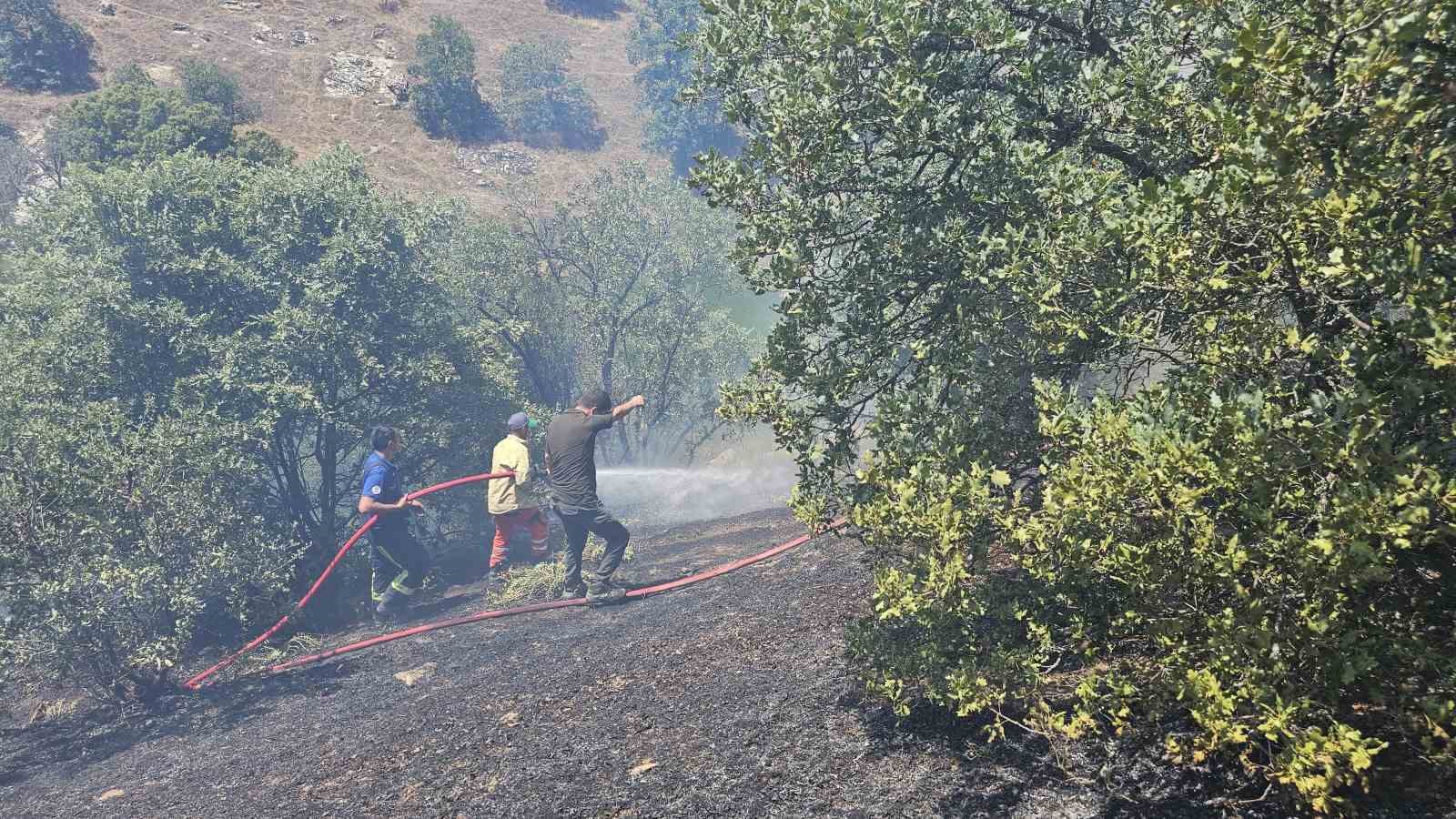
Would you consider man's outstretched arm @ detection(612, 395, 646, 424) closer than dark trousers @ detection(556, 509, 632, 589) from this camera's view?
Yes

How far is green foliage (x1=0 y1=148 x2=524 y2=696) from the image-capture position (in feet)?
37.3

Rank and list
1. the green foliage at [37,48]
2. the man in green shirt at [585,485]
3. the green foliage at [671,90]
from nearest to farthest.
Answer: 1. the man in green shirt at [585,485]
2. the green foliage at [37,48]
3. the green foliage at [671,90]

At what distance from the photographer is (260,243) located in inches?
656

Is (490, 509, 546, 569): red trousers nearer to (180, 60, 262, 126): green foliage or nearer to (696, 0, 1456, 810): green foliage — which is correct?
(696, 0, 1456, 810): green foliage

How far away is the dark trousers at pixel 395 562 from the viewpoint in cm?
1509

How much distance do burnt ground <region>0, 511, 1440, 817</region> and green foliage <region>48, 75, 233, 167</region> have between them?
997 inches

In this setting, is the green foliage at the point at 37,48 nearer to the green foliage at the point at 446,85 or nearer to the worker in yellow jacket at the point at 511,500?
the green foliage at the point at 446,85

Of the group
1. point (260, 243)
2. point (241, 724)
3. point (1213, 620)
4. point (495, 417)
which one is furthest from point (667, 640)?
point (260, 243)

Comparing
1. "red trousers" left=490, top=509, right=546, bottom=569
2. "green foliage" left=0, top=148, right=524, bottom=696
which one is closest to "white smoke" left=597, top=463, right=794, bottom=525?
"green foliage" left=0, top=148, right=524, bottom=696

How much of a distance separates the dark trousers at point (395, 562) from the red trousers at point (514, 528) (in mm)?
1286

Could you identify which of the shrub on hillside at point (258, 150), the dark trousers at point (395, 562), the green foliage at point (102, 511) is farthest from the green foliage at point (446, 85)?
the dark trousers at point (395, 562)

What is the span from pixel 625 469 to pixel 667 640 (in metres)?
16.5

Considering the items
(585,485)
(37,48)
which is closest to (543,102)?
(37,48)

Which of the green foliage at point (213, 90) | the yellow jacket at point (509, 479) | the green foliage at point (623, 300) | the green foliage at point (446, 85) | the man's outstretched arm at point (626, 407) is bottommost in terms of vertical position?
the yellow jacket at point (509, 479)
